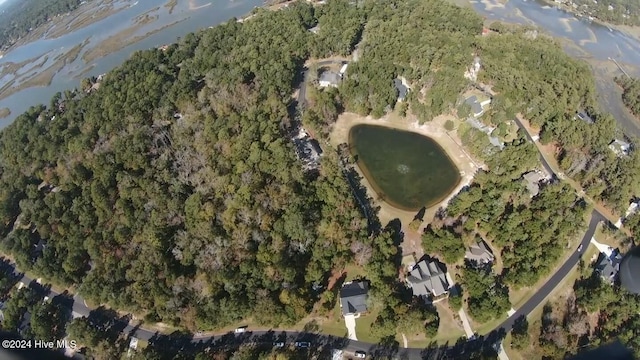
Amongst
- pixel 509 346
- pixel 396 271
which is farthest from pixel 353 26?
pixel 509 346

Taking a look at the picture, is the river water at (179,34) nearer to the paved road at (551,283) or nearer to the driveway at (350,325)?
the paved road at (551,283)

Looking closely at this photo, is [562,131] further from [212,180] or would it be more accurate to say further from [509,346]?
[212,180]

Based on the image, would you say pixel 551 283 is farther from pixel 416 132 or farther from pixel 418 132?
pixel 416 132

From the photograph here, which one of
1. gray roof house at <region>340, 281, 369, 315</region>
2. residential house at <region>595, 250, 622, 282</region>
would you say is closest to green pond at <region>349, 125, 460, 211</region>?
gray roof house at <region>340, 281, 369, 315</region>

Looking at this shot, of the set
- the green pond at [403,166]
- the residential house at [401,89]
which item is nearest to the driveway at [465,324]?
the green pond at [403,166]

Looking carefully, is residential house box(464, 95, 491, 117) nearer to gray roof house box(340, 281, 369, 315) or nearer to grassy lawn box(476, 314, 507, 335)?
grassy lawn box(476, 314, 507, 335)
